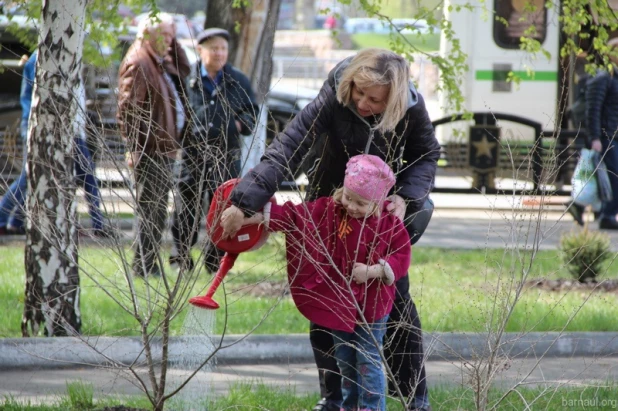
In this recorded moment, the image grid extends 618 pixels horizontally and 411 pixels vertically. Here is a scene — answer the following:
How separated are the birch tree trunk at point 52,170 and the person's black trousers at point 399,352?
1596 mm

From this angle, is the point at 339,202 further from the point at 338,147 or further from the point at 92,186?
the point at 92,186

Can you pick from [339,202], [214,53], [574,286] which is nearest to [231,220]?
[339,202]

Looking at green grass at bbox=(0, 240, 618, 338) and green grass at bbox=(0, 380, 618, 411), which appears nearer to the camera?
green grass at bbox=(0, 380, 618, 411)

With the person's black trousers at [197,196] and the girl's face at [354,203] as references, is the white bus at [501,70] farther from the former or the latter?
the girl's face at [354,203]

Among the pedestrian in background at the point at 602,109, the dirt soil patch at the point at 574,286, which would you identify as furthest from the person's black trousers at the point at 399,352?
the pedestrian in background at the point at 602,109

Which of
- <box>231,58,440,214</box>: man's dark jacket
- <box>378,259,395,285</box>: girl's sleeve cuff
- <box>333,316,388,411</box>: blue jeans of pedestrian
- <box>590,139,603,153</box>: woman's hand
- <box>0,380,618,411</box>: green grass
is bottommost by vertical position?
<box>0,380,618,411</box>: green grass

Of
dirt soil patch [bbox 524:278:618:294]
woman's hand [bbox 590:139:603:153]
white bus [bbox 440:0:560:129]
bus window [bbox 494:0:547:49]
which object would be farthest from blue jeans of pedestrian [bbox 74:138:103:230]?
white bus [bbox 440:0:560:129]

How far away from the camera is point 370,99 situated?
13.6 ft

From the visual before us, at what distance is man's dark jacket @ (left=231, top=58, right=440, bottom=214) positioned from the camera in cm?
416

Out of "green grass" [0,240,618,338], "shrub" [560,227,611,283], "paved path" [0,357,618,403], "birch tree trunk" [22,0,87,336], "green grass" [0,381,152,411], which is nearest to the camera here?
"green grass" [0,381,152,411]

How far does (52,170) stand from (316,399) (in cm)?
186

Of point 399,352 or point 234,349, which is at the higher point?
point 399,352

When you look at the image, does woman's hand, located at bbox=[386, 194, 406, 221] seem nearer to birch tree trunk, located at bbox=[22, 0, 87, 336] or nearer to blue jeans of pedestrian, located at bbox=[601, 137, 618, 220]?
birch tree trunk, located at bbox=[22, 0, 87, 336]

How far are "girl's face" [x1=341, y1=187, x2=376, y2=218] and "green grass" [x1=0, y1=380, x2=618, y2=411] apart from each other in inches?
36.4
